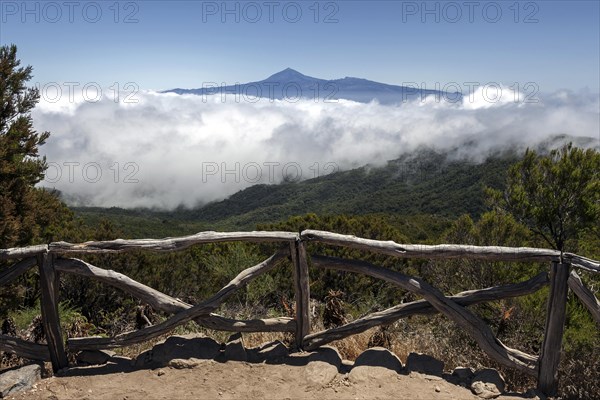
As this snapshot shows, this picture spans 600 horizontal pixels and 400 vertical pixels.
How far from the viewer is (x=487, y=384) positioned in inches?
147

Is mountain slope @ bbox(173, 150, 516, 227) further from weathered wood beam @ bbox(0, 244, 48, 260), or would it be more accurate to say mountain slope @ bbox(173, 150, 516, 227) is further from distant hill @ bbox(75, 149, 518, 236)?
weathered wood beam @ bbox(0, 244, 48, 260)

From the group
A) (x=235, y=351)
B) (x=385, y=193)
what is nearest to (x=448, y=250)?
(x=235, y=351)

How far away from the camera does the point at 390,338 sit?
14.9 ft

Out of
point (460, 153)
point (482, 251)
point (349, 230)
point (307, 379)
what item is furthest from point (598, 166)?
point (460, 153)

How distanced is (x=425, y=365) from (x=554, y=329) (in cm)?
107

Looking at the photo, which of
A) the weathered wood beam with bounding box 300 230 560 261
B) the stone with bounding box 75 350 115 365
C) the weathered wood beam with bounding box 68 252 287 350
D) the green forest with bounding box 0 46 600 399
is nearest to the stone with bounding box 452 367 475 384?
the green forest with bounding box 0 46 600 399

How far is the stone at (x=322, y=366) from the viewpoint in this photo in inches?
151

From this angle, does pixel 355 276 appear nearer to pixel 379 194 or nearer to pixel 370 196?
pixel 370 196

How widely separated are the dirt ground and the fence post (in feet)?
1.25

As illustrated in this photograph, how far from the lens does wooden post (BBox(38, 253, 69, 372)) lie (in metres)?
4.16

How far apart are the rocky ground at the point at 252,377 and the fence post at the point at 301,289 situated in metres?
0.22

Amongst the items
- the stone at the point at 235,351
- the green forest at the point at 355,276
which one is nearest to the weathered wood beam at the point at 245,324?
the stone at the point at 235,351

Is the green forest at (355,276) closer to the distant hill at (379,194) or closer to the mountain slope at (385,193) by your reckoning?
the mountain slope at (385,193)

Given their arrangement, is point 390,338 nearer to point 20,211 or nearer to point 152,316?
point 152,316
